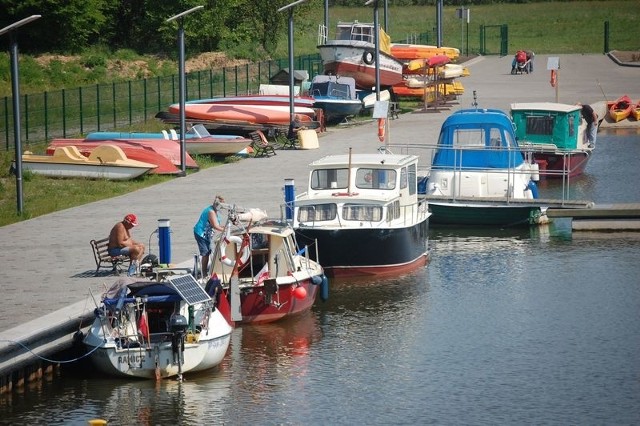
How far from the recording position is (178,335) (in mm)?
22562

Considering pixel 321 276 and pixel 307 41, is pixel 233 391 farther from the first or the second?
pixel 307 41

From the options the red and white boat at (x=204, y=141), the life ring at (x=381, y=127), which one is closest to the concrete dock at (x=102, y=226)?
the red and white boat at (x=204, y=141)

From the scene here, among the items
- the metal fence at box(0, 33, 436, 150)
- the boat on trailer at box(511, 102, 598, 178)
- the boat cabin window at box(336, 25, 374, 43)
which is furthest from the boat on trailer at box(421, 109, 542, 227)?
the boat cabin window at box(336, 25, 374, 43)

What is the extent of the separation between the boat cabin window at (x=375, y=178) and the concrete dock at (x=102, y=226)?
329 centimetres

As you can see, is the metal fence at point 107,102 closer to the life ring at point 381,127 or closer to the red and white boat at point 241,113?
the red and white boat at point 241,113

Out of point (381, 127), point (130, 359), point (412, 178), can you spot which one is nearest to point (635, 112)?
point (381, 127)

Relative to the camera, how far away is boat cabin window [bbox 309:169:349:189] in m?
31.9

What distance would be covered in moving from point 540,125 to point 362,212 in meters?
17.5

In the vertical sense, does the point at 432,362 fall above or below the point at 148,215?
below

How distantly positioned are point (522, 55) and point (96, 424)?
62.2 meters

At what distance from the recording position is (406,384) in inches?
908

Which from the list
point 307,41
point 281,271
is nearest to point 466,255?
point 281,271

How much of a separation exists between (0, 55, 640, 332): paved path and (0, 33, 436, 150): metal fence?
8.94 m

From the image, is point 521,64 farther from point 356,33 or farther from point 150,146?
point 150,146
